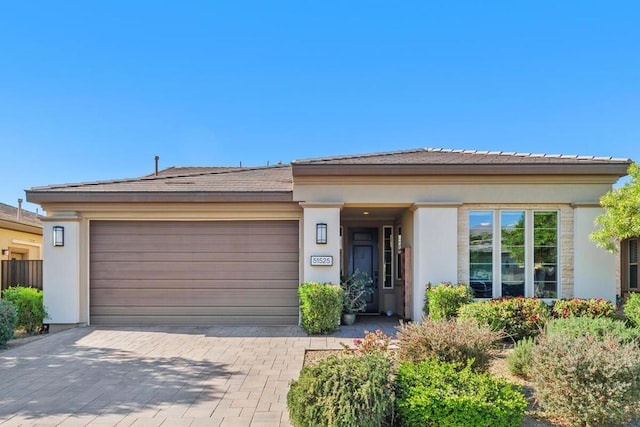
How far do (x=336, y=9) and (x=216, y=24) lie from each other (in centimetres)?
344

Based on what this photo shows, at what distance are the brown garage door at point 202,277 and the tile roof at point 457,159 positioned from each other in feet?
6.55

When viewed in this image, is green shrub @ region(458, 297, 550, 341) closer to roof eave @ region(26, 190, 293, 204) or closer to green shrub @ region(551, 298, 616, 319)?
green shrub @ region(551, 298, 616, 319)

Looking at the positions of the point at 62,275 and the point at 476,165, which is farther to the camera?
the point at 62,275

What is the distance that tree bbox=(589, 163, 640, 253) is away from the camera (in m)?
7.17

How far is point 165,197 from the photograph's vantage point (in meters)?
9.26

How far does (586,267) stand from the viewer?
28.3ft

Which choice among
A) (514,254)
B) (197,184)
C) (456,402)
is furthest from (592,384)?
(197,184)

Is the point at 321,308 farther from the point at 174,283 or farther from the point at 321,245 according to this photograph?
the point at 174,283

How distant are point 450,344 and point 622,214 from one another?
4.87 metres

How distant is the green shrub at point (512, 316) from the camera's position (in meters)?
7.23

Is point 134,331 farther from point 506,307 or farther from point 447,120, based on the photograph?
point 447,120

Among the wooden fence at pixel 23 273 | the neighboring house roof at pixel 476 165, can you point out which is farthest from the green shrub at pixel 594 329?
the wooden fence at pixel 23 273

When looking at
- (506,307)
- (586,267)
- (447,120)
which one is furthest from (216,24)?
(586,267)

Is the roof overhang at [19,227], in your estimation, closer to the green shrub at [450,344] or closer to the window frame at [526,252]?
the green shrub at [450,344]
